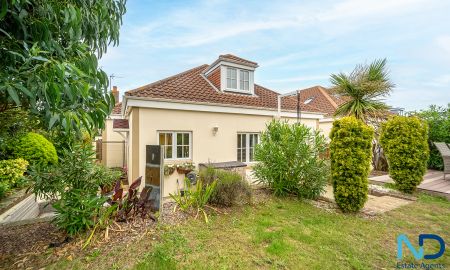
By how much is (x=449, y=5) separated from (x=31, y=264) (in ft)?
42.7

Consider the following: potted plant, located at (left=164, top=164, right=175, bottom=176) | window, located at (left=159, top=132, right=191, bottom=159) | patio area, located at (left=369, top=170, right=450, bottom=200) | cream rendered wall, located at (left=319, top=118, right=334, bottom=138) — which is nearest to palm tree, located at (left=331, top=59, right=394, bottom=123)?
→ patio area, located at (left=369, top=170, right=450, bottom=200)

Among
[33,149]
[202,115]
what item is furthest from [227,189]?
[33,149]

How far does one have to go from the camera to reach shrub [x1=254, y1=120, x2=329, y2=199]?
701 centimetres

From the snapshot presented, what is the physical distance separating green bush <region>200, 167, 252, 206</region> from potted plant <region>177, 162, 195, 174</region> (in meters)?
3.05

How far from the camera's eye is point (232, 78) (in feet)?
39.5

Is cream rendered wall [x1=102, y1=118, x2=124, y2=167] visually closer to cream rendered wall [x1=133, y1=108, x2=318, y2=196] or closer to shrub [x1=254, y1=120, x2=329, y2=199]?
cream rendered wall [x1=133, y1=108, x2=318, y2=196]

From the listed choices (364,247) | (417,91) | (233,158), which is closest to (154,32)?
(233,158)

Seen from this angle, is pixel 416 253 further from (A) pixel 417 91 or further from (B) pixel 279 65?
(A) pixel 417 91

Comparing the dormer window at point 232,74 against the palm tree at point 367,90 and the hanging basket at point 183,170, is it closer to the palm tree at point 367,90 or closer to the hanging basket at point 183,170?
the hanging basket at point 183,170

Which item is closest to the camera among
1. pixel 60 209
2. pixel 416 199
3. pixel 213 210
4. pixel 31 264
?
pixel 31 264

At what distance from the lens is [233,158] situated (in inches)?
429

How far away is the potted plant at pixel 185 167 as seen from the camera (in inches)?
361

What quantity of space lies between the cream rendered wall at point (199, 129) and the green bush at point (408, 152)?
18.4 ft

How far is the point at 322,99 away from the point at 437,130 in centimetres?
895
